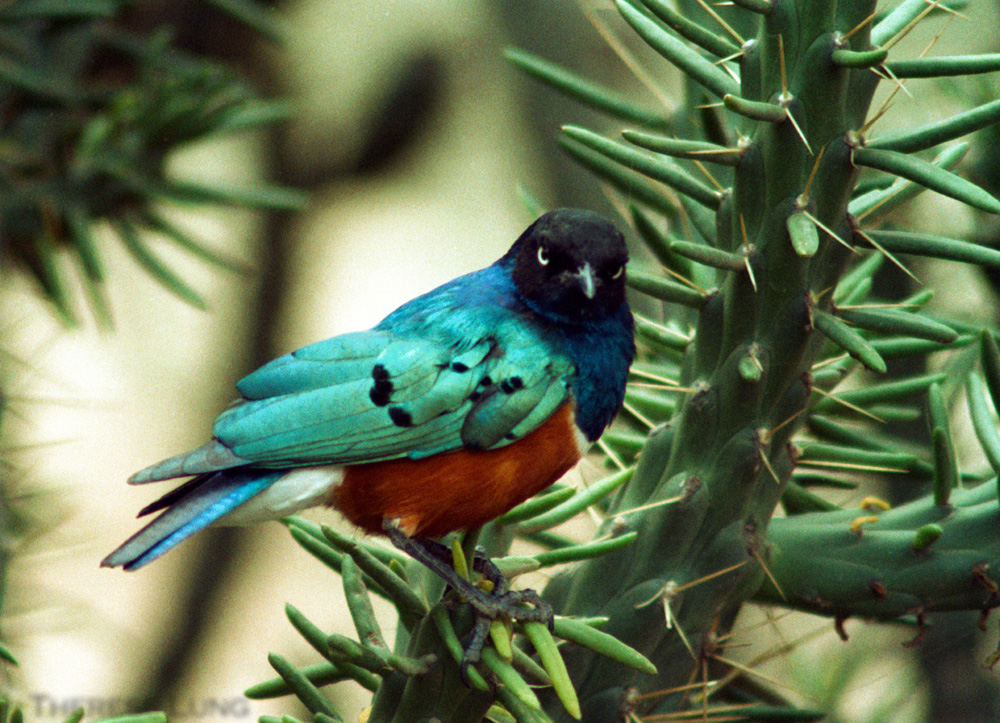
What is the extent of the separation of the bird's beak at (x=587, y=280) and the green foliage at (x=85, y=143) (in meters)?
0.60

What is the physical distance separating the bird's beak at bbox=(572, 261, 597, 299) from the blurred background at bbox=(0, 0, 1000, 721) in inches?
26.6

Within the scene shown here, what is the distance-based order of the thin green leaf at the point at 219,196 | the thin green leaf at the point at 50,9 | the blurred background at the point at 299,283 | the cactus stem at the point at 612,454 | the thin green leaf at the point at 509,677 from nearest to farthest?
the thin green leaf at the point at 509,677, the cactus stem at the point at 612,454, the thin green leaf at the point at 50,9, the thin green leaf at the point at 219,196, the blurred background at the point at 299,283

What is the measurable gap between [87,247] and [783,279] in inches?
39.0

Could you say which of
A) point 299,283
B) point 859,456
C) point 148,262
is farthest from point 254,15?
point 859,456

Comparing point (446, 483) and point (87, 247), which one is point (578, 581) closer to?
point (446, 483)

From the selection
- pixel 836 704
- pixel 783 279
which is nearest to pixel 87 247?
pixel 783 279

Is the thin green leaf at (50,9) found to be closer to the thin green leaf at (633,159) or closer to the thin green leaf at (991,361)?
the thin green leaf at (633,159)

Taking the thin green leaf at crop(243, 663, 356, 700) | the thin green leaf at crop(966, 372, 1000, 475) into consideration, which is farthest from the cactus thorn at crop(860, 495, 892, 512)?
the thin green leaf at crop(243, 663, 356, 700)

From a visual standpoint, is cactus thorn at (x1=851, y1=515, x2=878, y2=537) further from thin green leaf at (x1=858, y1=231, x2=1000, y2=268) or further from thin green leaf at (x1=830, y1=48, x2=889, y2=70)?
thin green leaf at (x1=830, y1=48, x2=889, y2=70)

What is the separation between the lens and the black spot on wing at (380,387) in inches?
38.6

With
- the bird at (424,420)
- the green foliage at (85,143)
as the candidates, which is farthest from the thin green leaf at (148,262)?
the bird at (424,420)

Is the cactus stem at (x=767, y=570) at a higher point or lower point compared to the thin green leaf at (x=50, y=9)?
lower

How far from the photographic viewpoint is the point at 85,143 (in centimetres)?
138

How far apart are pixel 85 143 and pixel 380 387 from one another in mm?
702
